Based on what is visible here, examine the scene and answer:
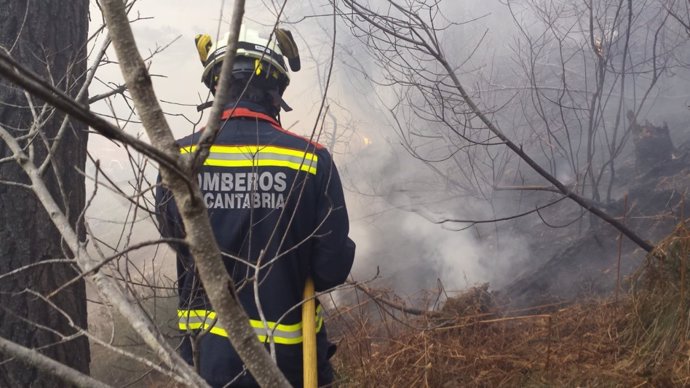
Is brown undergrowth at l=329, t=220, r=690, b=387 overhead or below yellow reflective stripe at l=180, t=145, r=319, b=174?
below

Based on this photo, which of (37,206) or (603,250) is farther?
(603,250)

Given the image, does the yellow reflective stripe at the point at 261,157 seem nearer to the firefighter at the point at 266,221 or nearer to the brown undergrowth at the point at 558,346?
the firefighter at the point at 266,221

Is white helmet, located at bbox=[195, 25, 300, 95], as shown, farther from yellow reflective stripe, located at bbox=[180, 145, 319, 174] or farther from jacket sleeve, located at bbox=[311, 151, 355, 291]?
jacket sleeve, located at bbox=[311, 151, 355, 291]

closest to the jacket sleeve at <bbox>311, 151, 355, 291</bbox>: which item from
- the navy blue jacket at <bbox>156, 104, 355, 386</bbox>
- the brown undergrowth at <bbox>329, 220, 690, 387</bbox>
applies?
the navy blue jacket at <bbox>156, 104, 355, 386</bbox>

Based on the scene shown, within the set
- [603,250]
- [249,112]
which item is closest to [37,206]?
[249,112]

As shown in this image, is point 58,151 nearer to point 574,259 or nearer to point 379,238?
point 574,259

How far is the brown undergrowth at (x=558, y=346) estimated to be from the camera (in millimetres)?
2742

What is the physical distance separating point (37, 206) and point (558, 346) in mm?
2967

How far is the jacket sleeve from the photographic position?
2.27 m

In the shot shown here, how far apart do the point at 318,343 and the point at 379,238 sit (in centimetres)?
643

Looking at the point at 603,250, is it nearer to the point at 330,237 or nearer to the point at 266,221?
the point at 330,237

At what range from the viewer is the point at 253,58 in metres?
2.37

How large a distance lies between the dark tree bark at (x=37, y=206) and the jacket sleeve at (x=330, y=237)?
3.62ft

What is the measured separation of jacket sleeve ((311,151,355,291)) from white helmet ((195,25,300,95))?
0.46 metres
